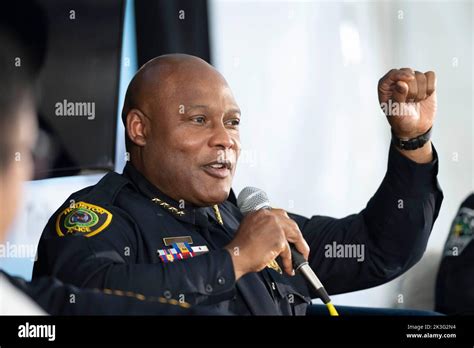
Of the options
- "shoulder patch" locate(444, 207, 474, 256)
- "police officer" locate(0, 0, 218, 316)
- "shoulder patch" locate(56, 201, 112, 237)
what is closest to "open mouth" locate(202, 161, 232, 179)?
"shoulder patch" locate(56, 201, 112, 237)

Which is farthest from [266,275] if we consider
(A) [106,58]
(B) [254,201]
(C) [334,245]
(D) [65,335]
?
(A) [106,58]

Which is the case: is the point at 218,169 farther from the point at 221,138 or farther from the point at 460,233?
the point at 460,233

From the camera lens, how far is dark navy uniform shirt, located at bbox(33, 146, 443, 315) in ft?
6.21

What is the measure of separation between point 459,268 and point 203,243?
141 centimetres

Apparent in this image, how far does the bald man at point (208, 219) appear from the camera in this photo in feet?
6.29

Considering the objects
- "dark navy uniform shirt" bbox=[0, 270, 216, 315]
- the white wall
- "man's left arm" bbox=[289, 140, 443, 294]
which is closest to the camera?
"dark navy uniform shirt" bbox=[0, 270, 216, 315]

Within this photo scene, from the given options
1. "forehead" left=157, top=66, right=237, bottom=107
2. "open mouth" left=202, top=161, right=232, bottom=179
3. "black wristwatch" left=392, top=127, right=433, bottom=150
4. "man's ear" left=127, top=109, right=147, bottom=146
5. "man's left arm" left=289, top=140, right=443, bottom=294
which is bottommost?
"man's left arm" left=289, top=140, right=443, bottom=294

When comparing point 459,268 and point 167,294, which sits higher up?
point 167,294

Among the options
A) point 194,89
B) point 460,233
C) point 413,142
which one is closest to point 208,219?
point 194,89

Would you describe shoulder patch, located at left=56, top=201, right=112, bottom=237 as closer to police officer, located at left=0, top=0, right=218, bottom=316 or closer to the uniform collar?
the uniform collar

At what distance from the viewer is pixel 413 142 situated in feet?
7.82

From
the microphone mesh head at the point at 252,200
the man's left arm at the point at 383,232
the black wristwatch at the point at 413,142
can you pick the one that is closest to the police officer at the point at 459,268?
the man's left arm at the point at 383,232

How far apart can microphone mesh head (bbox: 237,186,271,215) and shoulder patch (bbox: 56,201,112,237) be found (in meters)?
0.35

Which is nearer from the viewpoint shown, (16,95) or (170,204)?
(170,204)
